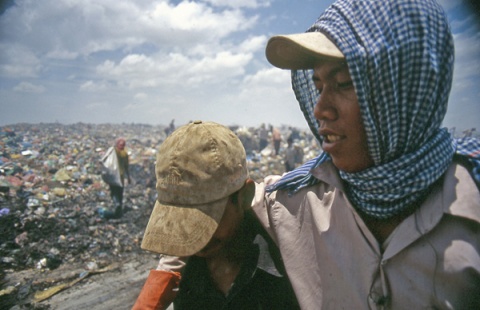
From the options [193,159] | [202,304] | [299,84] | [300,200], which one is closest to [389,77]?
[299,84]

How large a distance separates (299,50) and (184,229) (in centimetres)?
85

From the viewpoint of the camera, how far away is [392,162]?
104 cm

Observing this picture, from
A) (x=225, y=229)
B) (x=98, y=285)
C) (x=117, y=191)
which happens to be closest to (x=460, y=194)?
(x=225, y=229)

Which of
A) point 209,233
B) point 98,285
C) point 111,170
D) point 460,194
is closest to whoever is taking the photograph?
point 460,194

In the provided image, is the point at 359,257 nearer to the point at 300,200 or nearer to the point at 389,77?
the point at 300,200

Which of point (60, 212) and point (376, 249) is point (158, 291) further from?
point (60, 212)

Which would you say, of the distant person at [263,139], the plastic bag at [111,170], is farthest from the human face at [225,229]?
the distant person at [263,139]

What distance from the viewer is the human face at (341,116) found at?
1021 mm

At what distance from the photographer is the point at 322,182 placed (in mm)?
1327

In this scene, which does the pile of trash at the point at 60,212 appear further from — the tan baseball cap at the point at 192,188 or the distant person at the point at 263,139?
the tan baseball cap at the point at 192,188

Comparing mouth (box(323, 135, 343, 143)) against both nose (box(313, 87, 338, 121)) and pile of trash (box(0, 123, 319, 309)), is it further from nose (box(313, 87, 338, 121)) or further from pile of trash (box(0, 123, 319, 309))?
pile of trash (box(0, 123, 319, 309))

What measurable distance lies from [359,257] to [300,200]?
355 mm

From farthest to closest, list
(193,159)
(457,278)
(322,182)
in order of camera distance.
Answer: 1. (322,182)
2. (193,159)
3. (457,278)

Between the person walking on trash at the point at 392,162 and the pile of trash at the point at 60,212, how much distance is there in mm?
4687
